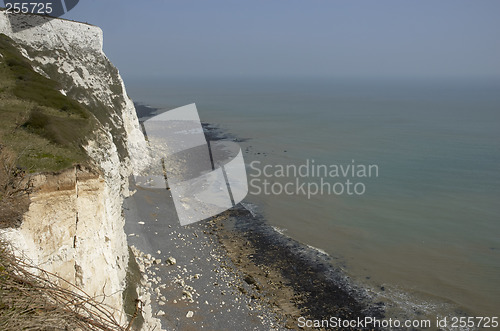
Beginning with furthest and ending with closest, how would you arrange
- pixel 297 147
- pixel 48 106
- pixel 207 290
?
pixel 297 147 < pixel 207 290 < pixel 48 106

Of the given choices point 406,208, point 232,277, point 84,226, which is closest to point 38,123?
point 84,226

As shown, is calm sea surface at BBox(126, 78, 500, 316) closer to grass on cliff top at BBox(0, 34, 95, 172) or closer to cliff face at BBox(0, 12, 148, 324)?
cliff face at BBox(0, 12, 148, 324)

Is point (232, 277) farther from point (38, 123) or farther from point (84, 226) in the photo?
point (38, 123)

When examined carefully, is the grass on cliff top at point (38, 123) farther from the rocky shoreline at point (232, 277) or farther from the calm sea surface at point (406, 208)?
the calm sea surface at point (406, 208)

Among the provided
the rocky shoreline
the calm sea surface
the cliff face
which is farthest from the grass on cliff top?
the calm sea surface

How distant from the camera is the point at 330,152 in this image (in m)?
46.8

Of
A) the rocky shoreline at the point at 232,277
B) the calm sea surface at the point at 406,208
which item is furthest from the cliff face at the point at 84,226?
the calm sea surface at the point at 406,208

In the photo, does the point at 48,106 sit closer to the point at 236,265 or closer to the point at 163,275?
the point at 163,275

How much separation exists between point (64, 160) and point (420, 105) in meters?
98.3

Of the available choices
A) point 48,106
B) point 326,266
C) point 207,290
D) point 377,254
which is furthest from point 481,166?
point 48,106

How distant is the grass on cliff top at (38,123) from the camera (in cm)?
1076

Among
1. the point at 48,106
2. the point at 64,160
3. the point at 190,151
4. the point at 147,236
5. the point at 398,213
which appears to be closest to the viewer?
the point at 64,160

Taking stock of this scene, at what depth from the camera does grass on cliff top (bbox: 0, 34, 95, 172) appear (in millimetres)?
10758

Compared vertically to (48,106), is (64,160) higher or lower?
lower
